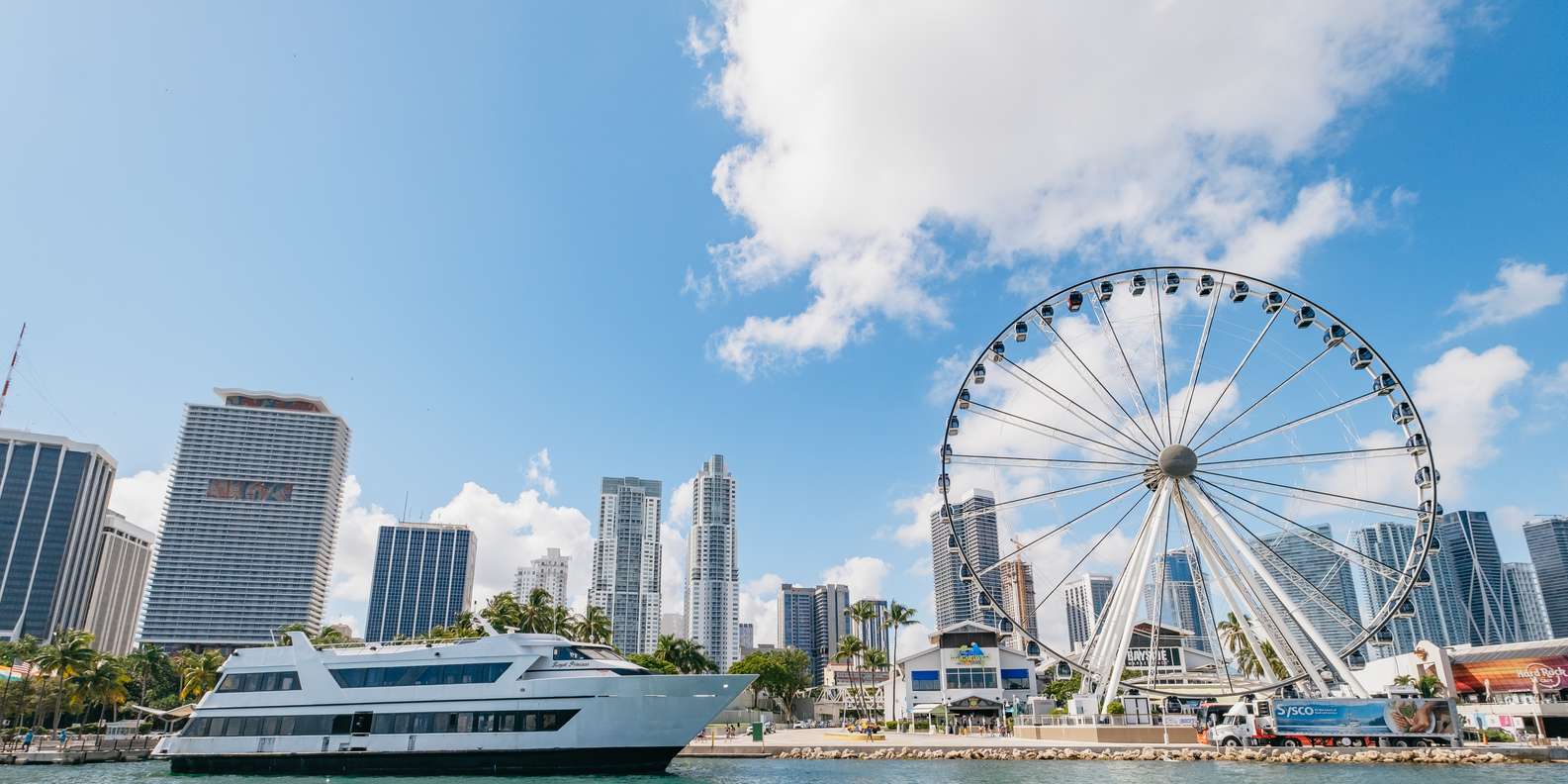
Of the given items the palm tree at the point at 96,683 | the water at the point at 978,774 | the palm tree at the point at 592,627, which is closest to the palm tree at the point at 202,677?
the palm tree at the point at 96,683

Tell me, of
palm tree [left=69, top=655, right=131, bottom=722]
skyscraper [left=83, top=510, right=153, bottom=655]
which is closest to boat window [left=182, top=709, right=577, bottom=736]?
palm tree [left=69, top=655, right=131, bottom=722]

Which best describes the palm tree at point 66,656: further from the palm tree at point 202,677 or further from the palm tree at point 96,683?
the palm tree at point 202,677

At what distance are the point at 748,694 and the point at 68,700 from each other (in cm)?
5998

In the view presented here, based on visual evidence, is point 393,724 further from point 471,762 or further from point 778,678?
point 778,678

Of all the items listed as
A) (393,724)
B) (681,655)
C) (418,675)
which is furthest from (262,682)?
(681,655)

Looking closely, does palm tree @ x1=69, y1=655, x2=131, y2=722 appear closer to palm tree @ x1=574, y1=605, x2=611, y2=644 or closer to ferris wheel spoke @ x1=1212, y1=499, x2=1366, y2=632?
palm tree @ x1=574, y1=605, x2=611, y2=644

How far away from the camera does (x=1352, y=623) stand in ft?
120

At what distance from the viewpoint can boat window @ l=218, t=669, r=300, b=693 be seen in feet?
117

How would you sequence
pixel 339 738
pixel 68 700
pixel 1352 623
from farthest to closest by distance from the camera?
pixel 68 700 < pixel 1352 623 < pixel 339 738

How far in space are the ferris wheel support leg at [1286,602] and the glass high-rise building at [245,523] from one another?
14540cm

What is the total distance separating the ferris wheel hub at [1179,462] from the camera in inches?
1512

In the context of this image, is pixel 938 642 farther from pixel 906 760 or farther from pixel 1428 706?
pixel 1428 706

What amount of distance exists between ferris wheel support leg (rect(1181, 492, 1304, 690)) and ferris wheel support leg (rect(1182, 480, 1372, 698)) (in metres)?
0.70

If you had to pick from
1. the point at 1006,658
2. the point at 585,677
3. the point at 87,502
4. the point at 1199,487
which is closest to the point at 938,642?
the point at 1006,658
